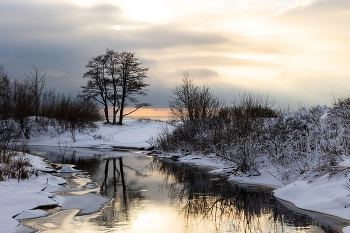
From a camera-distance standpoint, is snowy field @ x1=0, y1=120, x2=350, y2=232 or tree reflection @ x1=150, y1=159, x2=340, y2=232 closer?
tree reflection @ x1=150, y1=159, x2=340, y2=232

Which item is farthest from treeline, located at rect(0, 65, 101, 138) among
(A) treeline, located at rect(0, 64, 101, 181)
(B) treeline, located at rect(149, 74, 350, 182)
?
(B) treeline, located at rect(149, 74, 350, 182)

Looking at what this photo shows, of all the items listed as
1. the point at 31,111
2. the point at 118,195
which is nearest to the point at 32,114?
the point at 31,111

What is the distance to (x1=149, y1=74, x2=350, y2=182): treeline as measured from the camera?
36.0 ft

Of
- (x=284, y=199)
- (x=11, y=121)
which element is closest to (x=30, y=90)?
(x=11, y=121)

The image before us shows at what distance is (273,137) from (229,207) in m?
7.11

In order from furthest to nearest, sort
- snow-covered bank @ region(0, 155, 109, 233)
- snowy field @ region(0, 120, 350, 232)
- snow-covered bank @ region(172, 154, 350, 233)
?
snow-covered bank @ region(172, 154, 350, 233) → snowy field @ region(0, 120, 350, 232) → snow-covered bank @ region(0, 155, 109, 233)

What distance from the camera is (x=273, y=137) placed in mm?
14133

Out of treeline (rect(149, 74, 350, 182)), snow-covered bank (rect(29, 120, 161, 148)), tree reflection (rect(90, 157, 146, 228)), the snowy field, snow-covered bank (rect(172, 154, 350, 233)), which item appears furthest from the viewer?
snow-covered bank (rect(29, 120, 161, 148))

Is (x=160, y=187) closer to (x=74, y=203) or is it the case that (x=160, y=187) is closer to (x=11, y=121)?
(x=74, y=203)

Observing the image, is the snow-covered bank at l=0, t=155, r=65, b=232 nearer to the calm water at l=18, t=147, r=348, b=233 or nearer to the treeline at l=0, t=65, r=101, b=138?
the calm water at l=18, t=147, r=348, b=233

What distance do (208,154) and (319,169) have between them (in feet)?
30.7

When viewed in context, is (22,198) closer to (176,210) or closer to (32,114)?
(176,210)

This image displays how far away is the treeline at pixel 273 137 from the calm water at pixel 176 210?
1.71 m

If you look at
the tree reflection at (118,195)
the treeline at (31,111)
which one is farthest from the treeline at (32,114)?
the tree reflection at (118,195)
